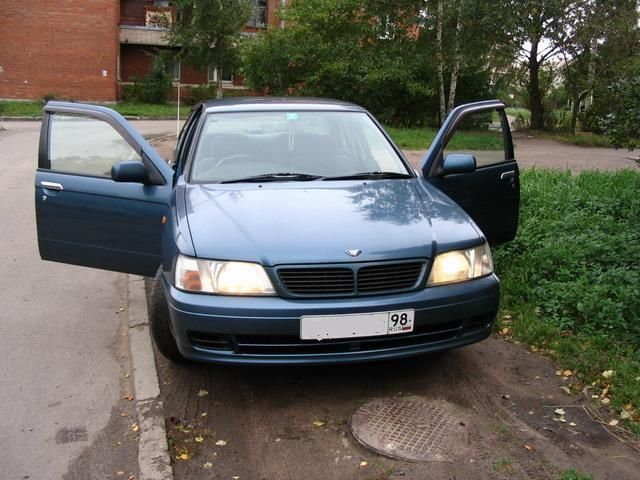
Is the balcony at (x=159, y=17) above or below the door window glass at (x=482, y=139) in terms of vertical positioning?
above

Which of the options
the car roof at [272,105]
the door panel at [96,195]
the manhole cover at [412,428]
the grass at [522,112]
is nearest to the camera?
the manhole cover at [412,428]

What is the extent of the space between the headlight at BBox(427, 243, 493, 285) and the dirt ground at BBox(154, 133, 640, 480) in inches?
28.1

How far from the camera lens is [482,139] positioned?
5.71 m

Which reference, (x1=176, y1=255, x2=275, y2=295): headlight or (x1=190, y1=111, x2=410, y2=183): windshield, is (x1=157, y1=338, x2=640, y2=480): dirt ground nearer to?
(x1=176, y1=255, x2=275, y2=295): headlight

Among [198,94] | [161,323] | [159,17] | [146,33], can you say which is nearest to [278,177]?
[161,323]

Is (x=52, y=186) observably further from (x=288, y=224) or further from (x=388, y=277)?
(x=388, y=277)

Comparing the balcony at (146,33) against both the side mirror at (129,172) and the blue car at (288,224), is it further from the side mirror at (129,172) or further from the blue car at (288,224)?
the side mirror at (129,172)

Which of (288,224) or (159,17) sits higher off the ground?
(159,17)

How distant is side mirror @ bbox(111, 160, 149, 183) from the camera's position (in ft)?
14.2

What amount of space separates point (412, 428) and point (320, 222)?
1188mm

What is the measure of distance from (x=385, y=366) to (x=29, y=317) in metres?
2.87

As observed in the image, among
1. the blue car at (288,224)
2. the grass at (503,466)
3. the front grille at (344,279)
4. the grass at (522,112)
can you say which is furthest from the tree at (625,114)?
the grass at (522,112)

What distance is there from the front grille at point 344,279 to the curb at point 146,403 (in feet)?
3.26

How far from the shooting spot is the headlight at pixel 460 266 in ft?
11.4
